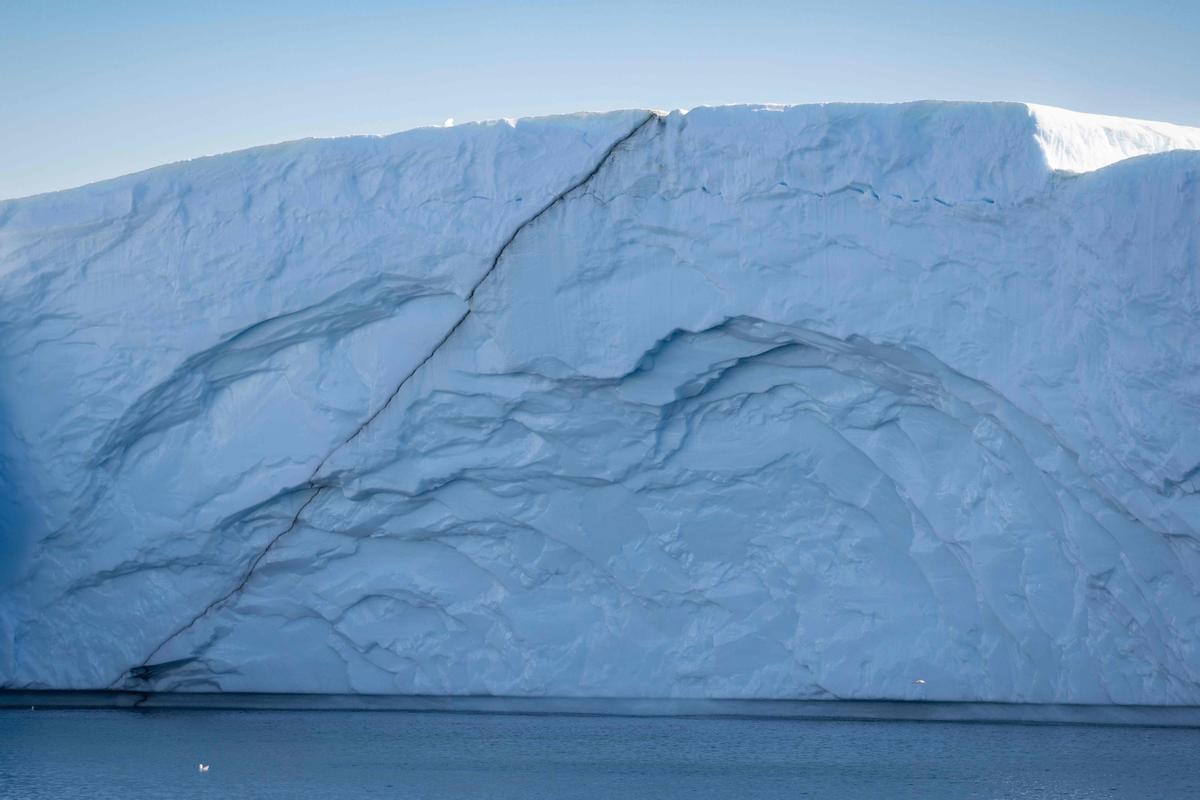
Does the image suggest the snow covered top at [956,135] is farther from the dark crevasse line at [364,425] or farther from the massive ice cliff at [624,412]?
the dark crevasse line at [364,425]

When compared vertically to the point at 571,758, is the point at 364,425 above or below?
above

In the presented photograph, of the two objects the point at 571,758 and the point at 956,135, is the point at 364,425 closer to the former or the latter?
the point at 571,758

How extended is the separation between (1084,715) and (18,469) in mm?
5262

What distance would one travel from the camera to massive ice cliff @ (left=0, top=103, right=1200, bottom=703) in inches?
223

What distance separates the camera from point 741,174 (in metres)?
6.05

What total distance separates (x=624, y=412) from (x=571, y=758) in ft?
5.84

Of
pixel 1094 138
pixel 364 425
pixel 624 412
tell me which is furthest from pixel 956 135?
pixel 364 425

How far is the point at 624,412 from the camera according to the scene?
627 centimetres

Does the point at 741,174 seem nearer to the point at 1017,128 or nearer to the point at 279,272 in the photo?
the point at 1017,128

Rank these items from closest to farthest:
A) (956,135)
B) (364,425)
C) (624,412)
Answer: (956,135) < (624,412) < (364,425)

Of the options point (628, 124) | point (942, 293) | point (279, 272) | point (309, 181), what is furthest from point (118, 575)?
point (942, 293)

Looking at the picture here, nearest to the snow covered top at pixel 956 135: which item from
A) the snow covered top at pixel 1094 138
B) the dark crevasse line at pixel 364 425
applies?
the snow covered top at pixel 1094 138

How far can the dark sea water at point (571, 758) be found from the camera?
4453 millimetres

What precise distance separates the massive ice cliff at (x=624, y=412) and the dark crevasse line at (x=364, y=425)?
0.01m
